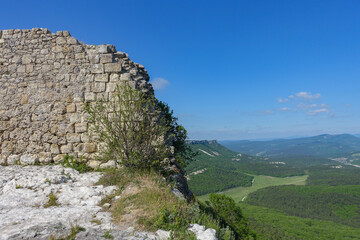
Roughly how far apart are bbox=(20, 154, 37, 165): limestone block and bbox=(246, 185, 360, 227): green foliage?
9684cm

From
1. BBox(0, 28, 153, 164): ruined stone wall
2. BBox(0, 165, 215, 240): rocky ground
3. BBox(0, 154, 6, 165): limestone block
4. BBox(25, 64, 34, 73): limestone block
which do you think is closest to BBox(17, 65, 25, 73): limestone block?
BBox(0, 28, 153, 164): ruined stone wall

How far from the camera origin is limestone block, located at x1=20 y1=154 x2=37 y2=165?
707 cm

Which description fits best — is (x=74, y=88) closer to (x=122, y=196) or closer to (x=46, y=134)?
(x=46, y=134)

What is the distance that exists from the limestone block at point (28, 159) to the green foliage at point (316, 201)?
96.8 metres

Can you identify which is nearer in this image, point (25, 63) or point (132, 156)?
point (132, 156)

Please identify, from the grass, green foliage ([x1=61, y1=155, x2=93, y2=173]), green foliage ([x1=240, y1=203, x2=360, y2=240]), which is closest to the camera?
green foliage ([x1=61, y1=155, x2=93, y2=173])

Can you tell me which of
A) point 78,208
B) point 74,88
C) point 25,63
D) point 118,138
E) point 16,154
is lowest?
point 78,208

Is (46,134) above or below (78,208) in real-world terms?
above

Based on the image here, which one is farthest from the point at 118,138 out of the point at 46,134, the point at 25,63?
the point at 25,63

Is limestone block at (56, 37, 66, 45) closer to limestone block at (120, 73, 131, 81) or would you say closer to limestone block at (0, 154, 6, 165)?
limestone block at (120, 73, 131, 81)

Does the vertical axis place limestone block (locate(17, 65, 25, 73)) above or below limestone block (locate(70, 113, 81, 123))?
above

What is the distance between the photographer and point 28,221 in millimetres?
3506

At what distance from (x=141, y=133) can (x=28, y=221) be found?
9.64 feet

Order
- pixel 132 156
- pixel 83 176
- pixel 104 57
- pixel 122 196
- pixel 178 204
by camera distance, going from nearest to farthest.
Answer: pixel 178 204 < pixel 122 196 < pixel 132 156 < pixel 83 176 < pixel 104 57
